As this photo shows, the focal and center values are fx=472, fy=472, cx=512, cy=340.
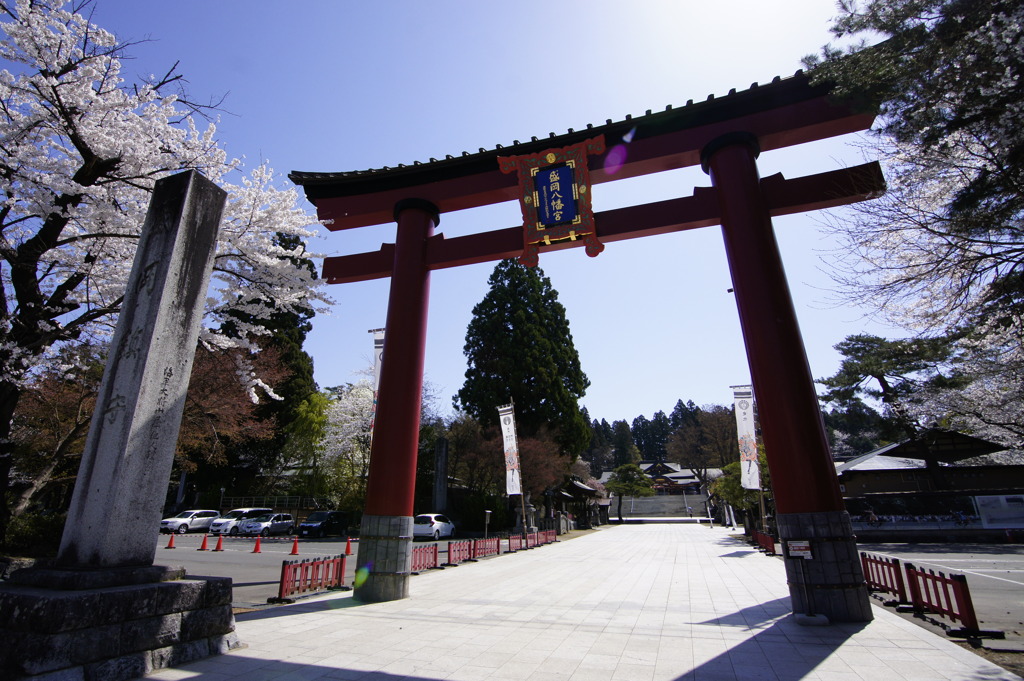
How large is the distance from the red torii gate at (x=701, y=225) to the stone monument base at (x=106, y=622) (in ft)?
12.8

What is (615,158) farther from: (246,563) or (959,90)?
(246,563)

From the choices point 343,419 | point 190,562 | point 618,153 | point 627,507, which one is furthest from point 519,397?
point 627,507

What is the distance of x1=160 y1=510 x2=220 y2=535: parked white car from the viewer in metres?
25.1

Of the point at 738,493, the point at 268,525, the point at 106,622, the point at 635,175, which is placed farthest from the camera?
the point at 738,493

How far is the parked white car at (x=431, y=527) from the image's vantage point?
23359 millimetres

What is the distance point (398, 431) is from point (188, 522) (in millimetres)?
25036

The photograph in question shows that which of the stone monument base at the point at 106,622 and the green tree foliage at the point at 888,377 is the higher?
the green tree foliage at the point at 888,377

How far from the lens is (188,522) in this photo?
86.1 feet

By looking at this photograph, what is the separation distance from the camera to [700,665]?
186 inches

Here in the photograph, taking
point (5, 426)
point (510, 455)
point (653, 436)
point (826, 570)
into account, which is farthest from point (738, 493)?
point (653, 436)

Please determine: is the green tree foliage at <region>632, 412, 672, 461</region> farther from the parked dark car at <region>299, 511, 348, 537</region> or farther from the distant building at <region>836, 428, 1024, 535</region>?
the parked dark car at <region>299, 511, 348, 537</region>

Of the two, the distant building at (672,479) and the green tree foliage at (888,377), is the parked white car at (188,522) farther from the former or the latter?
the distant building at (672,479)

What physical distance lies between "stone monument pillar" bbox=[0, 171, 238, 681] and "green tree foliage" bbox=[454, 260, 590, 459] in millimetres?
22709

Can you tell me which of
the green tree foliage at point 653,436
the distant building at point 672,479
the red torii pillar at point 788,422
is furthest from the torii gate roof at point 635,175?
the green tree foliage at point 653,436
